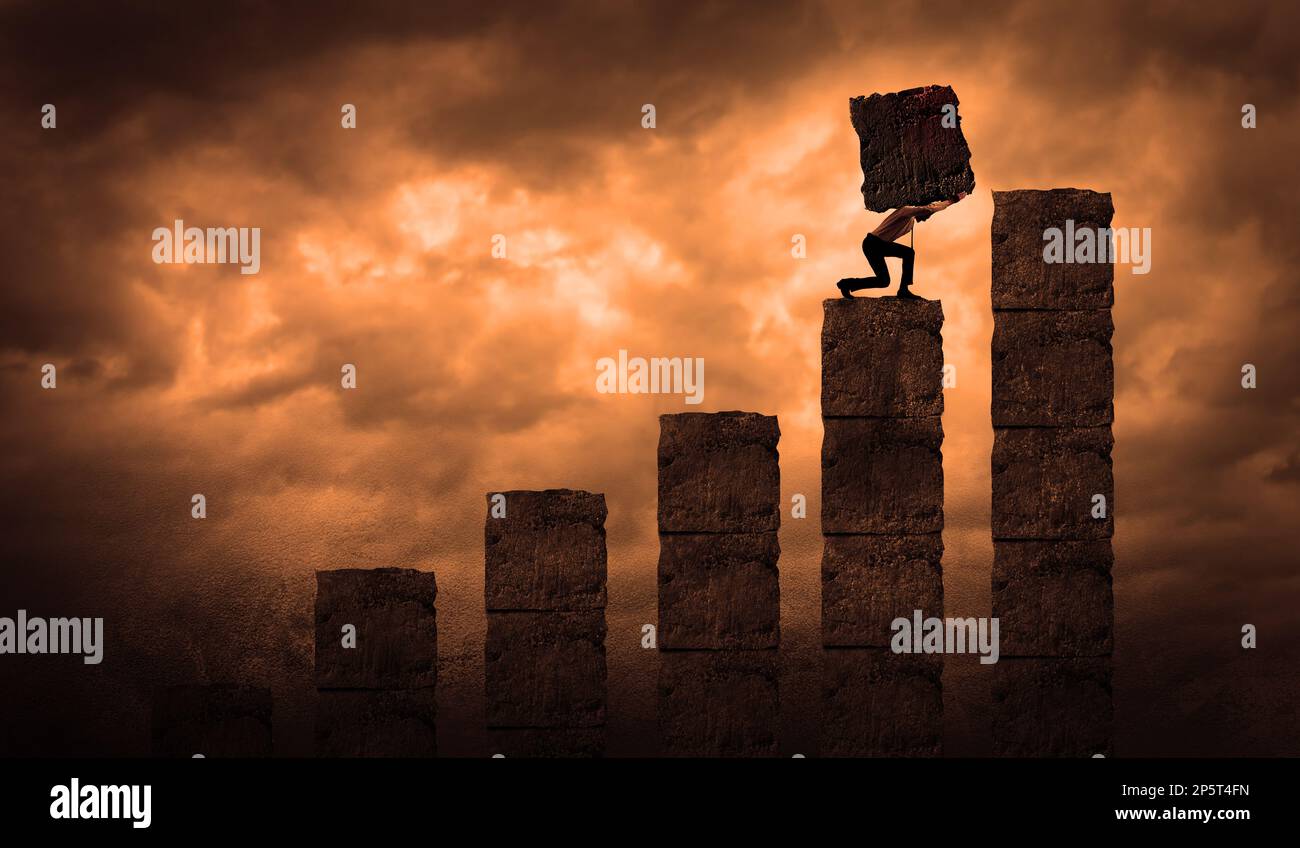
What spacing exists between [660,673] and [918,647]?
6.56ft

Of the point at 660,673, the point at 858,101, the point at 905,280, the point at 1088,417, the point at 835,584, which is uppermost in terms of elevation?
the point at 858,101

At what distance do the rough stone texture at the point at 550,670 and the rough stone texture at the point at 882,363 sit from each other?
261 cm

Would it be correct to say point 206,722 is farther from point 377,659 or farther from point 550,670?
point 550,670

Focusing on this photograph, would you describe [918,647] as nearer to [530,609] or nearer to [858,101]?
[530,609]

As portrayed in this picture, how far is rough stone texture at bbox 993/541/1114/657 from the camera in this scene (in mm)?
10922

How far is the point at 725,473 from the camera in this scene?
11117 millimetres

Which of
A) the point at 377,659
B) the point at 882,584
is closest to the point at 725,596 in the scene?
the point at 882,584

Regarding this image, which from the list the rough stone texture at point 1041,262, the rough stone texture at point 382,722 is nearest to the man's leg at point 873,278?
the rough stone texture at point 1041,262

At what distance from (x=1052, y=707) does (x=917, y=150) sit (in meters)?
4.37

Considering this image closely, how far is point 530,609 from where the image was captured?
11.3 metres

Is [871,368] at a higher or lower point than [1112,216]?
lower

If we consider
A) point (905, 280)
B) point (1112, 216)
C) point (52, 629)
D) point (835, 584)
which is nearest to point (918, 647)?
point (835, 584)

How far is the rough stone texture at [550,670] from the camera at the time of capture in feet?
36.9

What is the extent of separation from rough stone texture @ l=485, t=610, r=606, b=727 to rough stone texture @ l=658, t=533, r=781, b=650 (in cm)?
63
